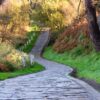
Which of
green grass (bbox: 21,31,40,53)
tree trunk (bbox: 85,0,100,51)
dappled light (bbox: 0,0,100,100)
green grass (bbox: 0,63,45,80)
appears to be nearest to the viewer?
dappled light (bbox: 0,0,100,100)

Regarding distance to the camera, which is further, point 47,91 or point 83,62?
point 83,62

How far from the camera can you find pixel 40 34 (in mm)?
58875

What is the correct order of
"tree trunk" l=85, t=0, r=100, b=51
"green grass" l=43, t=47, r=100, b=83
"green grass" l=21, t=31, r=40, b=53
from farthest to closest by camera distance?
"green grass" l=21, t=31, r=40, b=53, "tree trunk" l=85, t=0, r=100, b=51, "green grass" l=43, t=47, r=100, b=83

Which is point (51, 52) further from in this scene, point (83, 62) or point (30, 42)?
point (83, 62)

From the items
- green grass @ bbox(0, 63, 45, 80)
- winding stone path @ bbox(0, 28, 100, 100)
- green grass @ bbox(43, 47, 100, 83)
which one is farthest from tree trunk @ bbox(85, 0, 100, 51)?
winding stone path @ bbox(0, 28, 100, 100)

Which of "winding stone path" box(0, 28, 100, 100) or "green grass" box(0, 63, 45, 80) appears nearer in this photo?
"winding stone path" box(0, 28, 100, 100)

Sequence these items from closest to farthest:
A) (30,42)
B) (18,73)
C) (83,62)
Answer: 1. (18,73)
2. (83,62)
3. (30,42)

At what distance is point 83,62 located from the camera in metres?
27.4

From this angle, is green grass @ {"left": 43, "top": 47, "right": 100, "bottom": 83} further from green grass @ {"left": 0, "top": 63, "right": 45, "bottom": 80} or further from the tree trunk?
green grass @ {"left": 0, "top": 63, "right": 45, "bottom": 80}

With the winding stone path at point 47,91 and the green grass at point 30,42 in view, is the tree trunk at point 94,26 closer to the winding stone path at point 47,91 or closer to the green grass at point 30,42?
the winding stone path at point 47,91

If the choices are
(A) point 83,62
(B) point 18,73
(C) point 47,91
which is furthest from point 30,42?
(C) point 47,91

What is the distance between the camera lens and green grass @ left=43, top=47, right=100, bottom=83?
20.8 m

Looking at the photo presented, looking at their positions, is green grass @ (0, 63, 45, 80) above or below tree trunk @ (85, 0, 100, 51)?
below

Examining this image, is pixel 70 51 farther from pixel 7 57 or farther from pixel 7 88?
pixel 7 88
